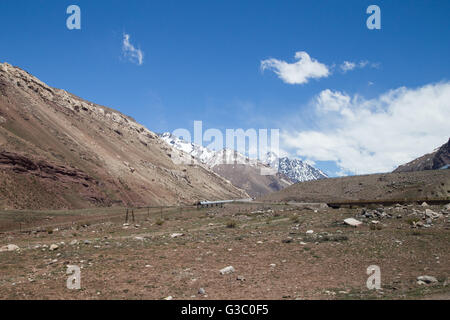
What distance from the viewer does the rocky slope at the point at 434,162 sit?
13538 centimetres

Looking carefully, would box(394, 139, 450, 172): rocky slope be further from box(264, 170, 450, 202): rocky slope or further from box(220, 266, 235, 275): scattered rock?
box(220, 266, 235, 275): scattered rock

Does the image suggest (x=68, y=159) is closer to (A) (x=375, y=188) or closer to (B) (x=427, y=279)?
(A) (x=375, y=188)

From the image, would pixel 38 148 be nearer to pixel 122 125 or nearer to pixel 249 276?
pixel 249 276

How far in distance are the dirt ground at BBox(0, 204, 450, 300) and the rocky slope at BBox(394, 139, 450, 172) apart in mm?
115831

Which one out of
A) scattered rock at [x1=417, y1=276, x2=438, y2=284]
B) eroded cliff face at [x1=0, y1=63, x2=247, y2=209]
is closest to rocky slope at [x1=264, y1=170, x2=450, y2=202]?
Result: eroded cliff face at [x1=0, y1=63, x2=247, y2=209]

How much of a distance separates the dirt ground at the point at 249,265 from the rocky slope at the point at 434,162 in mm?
115831

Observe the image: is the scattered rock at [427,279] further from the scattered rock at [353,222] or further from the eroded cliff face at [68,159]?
the eroded cliff face at [68,159]

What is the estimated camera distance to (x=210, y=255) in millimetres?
17328

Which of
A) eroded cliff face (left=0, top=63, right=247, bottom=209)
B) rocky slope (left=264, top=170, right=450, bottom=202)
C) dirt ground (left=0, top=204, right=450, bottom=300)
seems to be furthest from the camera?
rocky slope (left=264, top=170, right=450, bottom=202)

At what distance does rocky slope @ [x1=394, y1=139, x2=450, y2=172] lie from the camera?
444ft

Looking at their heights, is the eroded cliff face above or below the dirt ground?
above

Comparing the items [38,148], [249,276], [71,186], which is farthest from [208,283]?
[38,148]

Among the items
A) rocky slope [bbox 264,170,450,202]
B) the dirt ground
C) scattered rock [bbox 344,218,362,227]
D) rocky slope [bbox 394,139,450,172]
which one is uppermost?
rocky slope [bbox 394,139,450,172]
